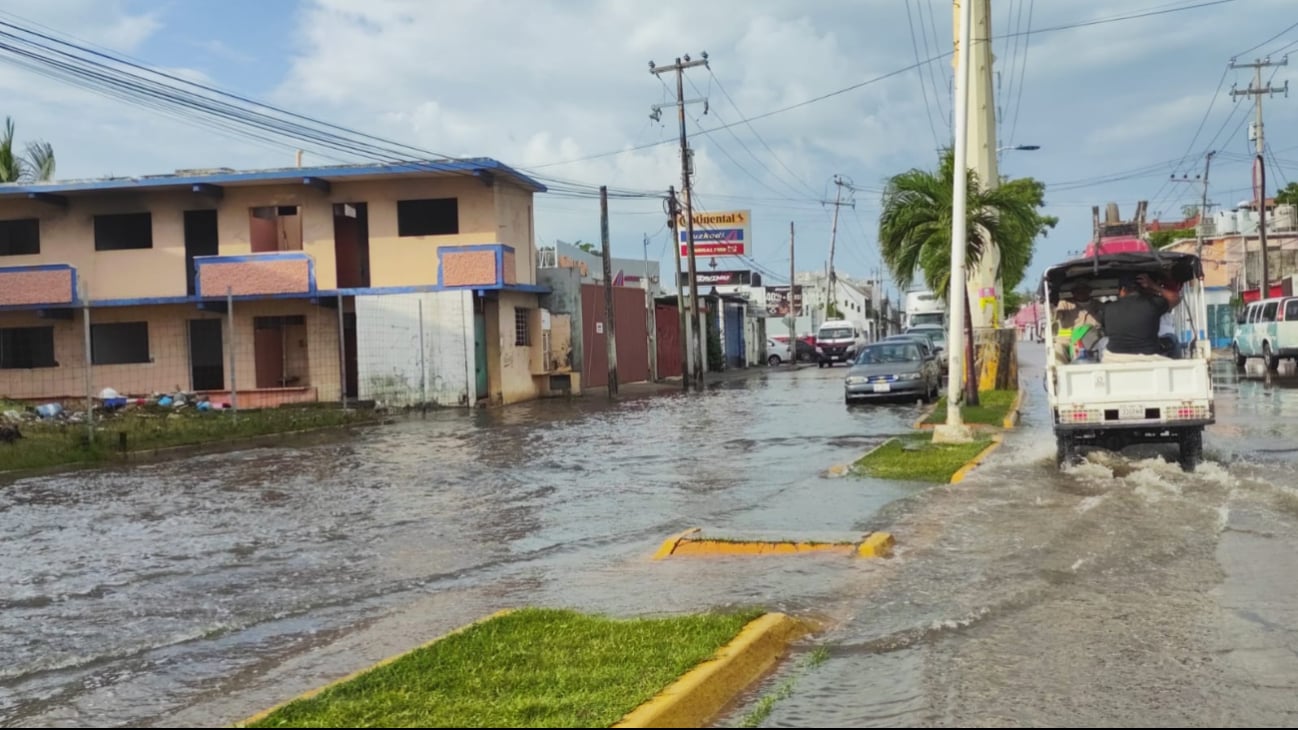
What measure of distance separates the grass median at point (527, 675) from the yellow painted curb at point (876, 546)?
232 cm

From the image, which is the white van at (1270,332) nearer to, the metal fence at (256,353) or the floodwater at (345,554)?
the floodwater at (345,554)

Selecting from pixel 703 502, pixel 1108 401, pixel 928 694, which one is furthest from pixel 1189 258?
pixel 928 694

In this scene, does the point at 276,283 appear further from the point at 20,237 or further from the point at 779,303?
the point at 779,303

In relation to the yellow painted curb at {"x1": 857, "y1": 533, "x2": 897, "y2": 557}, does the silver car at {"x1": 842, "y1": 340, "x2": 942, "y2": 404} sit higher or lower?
higher

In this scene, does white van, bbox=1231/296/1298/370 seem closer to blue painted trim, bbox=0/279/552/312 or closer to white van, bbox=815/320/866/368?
white van, bbox=815/320/866/368

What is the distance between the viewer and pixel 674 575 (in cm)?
855

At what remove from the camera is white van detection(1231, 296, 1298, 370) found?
31.5 metres

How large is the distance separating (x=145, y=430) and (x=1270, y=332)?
2906cm

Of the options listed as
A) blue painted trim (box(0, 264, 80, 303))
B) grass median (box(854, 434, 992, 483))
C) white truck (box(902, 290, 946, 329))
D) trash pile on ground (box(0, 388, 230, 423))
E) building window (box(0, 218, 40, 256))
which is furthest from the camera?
white truck (box(902, 290, 946, 329))

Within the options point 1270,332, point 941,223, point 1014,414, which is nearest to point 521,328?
point 941,223

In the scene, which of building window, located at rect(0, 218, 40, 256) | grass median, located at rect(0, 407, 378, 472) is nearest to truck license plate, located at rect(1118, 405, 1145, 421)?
grass median, located at rect(0, 407, 378, 472)

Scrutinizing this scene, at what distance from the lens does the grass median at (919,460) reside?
13406mm

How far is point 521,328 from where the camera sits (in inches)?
1345

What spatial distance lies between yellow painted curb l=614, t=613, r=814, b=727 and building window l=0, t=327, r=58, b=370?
1263 inches
